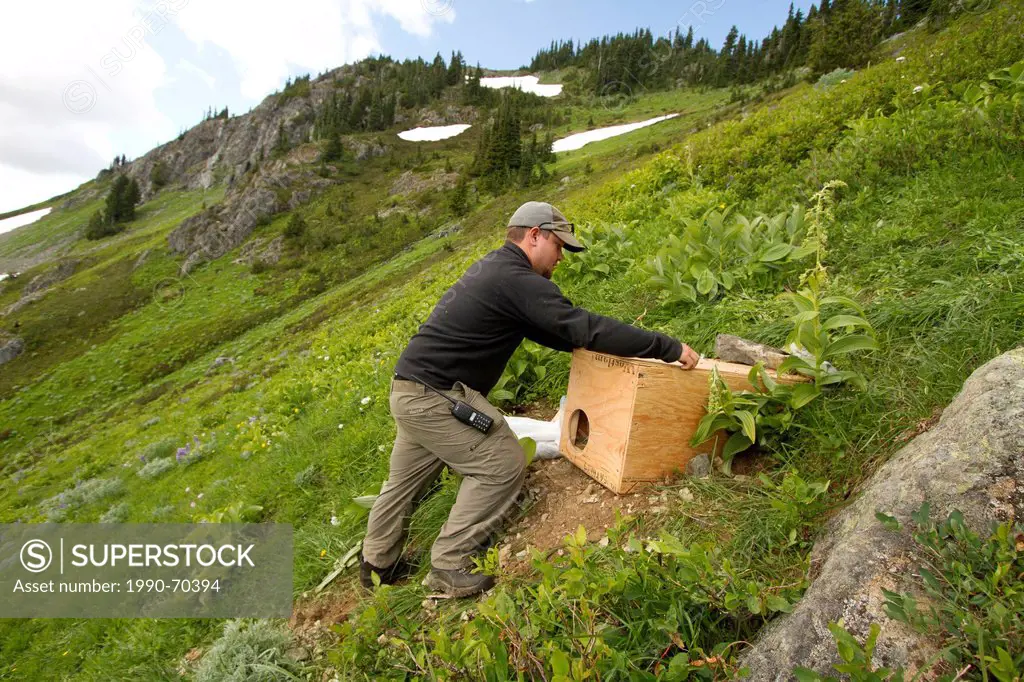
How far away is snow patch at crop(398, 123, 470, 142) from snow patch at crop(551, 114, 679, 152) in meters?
26.8

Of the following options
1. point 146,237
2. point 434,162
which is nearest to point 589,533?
point 434,162

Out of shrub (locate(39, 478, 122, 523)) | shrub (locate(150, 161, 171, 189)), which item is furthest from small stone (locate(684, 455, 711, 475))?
shrub (locate(150, 161, 171, 189))

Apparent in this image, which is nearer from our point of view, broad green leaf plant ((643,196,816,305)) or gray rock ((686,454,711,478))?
gray rock ((686,454,711,478))

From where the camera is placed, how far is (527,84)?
529 ft

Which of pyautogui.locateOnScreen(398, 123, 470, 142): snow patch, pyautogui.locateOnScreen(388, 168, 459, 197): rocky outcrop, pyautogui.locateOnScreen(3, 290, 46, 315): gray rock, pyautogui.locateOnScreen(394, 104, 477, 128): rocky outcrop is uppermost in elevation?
pyautogui.locateOnScreen(394, 104, 477, 128): rocky outcrop

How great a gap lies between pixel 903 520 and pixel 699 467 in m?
1.53

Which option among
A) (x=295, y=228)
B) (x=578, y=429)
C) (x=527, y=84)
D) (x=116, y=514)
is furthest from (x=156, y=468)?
(x=527, y=84)

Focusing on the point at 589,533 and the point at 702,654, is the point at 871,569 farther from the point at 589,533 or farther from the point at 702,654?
the point at 589,533

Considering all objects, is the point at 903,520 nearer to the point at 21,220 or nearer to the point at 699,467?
the point at 699,467

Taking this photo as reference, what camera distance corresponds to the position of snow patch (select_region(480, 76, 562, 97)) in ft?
467

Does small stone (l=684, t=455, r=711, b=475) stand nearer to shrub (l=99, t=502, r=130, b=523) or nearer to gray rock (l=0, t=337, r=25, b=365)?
shrub (l=99, t=502, r=130, b=523)

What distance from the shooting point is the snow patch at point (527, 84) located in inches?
5601

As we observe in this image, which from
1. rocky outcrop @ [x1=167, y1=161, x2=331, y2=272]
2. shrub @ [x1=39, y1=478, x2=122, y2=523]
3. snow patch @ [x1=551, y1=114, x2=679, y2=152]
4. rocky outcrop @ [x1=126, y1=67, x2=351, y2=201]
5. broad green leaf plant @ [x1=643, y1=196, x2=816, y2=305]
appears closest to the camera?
broad green leaf plant @ [x1=643, y1=196, x2=816, y2=305]

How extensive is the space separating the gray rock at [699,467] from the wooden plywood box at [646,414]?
0.06m
